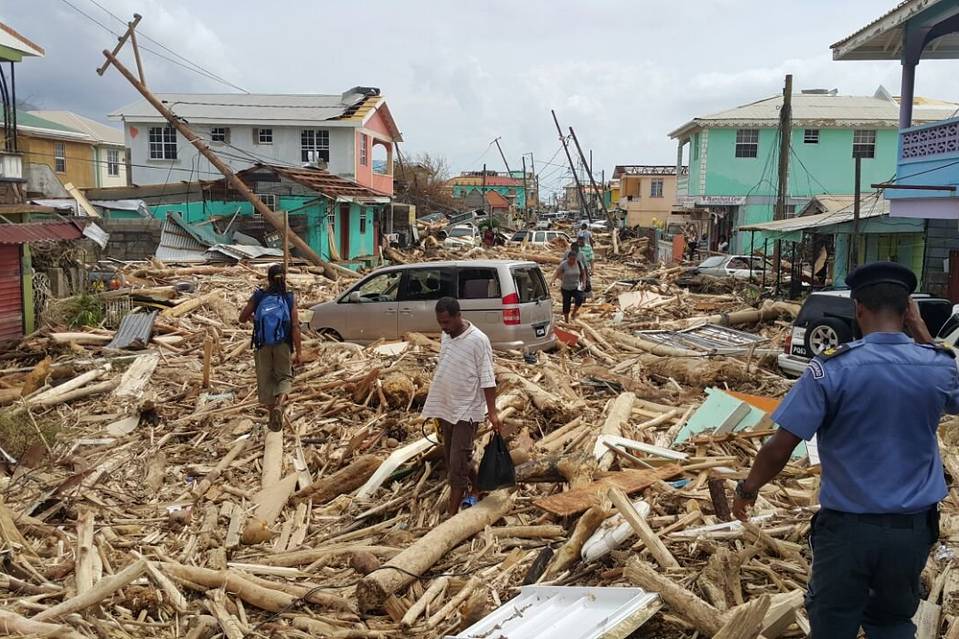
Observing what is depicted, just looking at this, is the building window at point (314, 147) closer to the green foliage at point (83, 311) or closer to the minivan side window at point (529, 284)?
the green foliage at point (83, 311)

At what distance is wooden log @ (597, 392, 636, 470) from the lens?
760 centimetres

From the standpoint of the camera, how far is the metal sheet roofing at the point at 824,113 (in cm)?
4041

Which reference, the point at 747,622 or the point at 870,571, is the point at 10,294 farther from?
the point at 870,571

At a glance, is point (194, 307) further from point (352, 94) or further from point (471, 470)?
point (352, 94)

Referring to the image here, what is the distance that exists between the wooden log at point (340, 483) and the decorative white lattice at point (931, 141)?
12536 mm

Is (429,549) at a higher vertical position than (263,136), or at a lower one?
lower

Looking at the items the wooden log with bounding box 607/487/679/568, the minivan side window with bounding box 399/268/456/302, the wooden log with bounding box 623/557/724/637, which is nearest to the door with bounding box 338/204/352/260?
the minivan side window with bounding box 399/268/456/302

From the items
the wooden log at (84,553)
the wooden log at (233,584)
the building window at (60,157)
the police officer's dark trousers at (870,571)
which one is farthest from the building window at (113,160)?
the police officer's dark trousers at (870,571)

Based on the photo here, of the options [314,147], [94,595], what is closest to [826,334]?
[94,595]

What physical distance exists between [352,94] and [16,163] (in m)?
24.9

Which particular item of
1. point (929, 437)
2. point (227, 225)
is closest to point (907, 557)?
point (929, 437)

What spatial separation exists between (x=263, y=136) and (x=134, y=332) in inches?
966

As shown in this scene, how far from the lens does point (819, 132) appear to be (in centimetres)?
4125

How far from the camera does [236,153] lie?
3781 cm
